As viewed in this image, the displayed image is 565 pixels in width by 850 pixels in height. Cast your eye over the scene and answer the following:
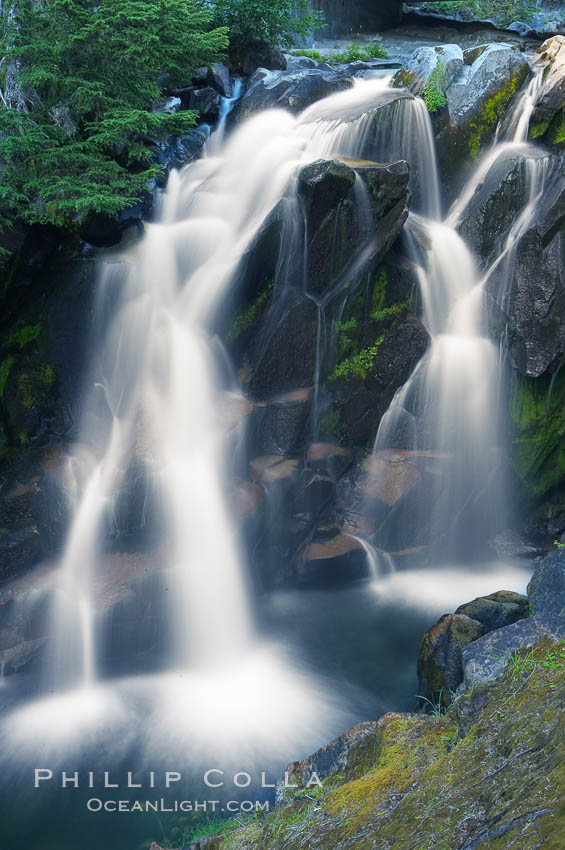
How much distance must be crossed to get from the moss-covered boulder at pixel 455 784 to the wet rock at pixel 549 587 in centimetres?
142

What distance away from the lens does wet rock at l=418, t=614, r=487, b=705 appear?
5801mm

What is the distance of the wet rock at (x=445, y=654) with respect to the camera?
580 centimetres

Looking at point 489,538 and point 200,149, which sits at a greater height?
point 200,149

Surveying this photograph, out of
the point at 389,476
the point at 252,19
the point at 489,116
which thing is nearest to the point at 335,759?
the point at 389,476

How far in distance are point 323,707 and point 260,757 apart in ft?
3.28

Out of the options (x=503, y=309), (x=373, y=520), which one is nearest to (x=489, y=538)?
(x=373, y=520)

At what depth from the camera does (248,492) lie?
884cm

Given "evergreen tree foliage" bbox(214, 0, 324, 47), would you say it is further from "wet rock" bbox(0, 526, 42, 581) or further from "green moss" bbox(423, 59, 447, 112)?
"wet rock" bbox(0, 526, 42, 581)

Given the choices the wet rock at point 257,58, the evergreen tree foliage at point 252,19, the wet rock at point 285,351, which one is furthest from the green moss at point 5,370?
the evergreen tree foliage at point 252,19

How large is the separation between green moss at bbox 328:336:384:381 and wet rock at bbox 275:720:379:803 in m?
5.90

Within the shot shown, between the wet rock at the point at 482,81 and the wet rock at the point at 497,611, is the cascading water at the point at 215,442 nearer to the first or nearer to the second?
the wet rock at the point at 482,81

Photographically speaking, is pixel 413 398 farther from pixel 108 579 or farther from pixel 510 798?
pixel 510 798

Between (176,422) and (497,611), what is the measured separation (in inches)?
198

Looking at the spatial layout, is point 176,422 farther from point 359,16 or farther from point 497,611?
point 359,16
